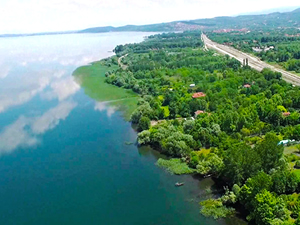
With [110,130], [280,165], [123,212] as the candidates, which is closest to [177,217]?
[123,212]

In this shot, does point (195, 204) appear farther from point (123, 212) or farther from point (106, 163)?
point (106, 163)

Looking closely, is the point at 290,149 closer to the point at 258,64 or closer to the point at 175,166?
the point at 175,166

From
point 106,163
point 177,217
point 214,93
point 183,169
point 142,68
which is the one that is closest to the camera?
point 177,217

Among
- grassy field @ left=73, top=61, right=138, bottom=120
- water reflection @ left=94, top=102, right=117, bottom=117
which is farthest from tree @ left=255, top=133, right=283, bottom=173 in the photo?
water reflection @ left=94, top=102, right=117, bottom=117

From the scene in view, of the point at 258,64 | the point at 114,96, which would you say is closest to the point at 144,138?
the point at 114,96

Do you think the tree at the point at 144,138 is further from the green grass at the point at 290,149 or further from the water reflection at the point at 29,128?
the green grass at the point at 290,149
